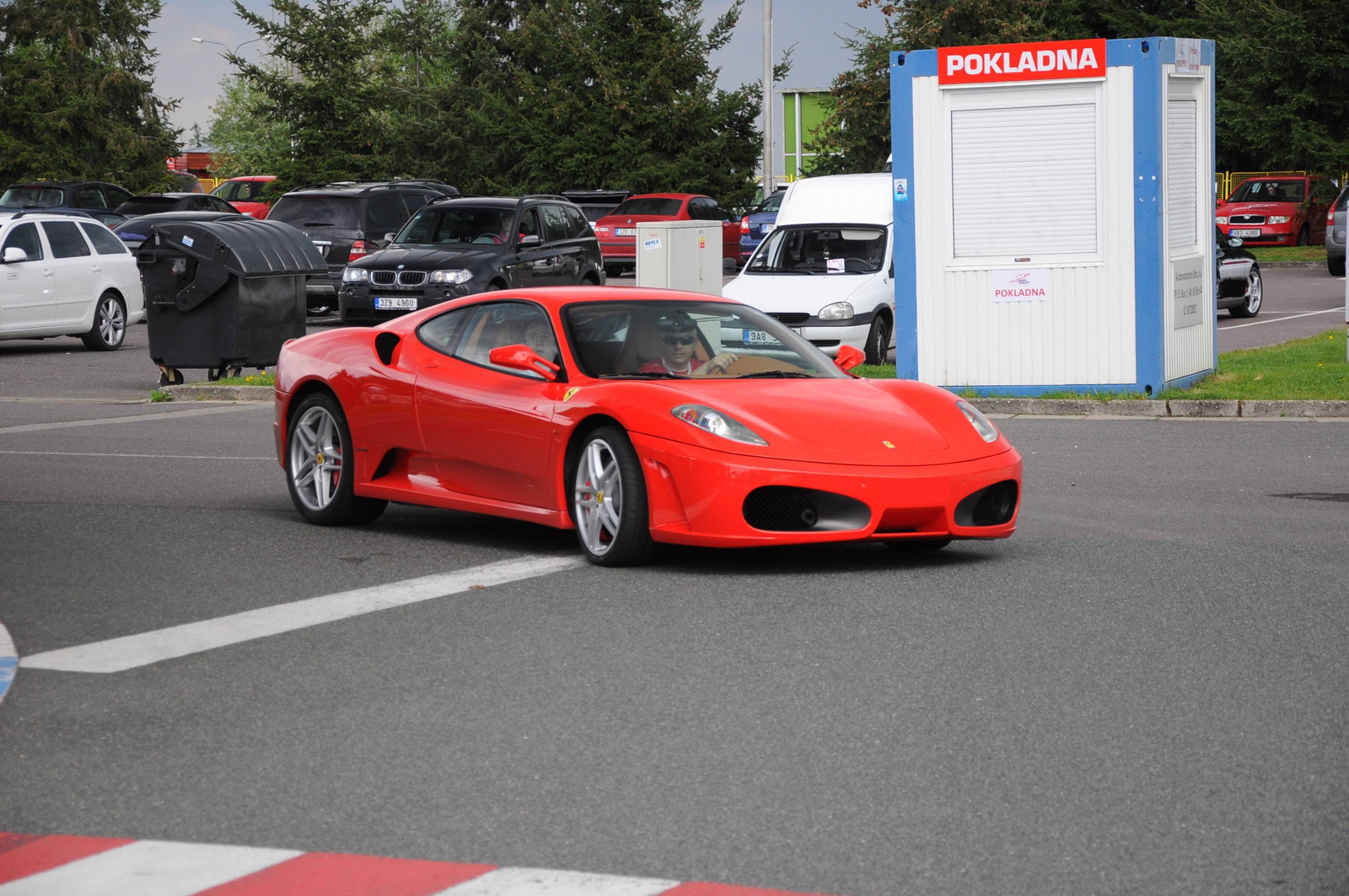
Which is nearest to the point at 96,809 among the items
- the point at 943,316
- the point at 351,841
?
the point at 351,841

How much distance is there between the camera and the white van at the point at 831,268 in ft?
59.3

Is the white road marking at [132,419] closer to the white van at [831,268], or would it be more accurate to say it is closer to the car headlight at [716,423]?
the white van at [831,268]

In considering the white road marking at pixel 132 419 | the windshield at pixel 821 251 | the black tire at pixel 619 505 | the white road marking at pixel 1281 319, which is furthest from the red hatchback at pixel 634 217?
the black tire at pixel 619 505

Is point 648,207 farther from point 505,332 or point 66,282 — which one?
point 505,332

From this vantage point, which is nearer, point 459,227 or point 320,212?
point 459,227

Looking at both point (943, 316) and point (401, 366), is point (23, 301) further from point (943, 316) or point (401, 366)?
point (401, 366)

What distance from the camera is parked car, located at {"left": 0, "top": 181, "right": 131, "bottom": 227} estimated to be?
3544 cm

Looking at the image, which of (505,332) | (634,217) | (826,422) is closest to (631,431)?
(826,422)

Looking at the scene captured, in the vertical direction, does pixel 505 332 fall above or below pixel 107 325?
above

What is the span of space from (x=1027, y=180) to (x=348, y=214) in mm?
14347

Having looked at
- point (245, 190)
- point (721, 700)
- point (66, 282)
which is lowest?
point (721, 700)

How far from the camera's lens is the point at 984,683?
19.0ft

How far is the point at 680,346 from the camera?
855 centimetres

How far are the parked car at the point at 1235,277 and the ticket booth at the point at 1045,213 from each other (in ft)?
33.3
